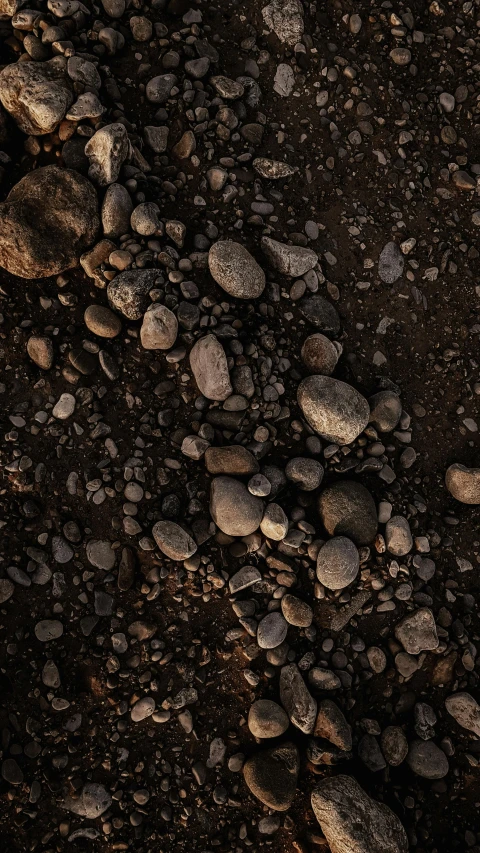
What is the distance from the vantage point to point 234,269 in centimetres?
315

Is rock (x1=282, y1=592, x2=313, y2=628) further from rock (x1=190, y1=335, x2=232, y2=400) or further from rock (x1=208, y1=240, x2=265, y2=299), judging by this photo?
rock (x1=208, y1=240, x2=265, y2=299)

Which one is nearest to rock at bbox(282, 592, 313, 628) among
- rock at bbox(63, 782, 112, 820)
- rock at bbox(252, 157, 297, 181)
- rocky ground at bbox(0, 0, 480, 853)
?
rocky ground at bbox(0, 0, 480, 853)

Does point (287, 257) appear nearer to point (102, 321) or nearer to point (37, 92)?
point (102, 321)

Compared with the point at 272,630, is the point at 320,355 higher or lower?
higher

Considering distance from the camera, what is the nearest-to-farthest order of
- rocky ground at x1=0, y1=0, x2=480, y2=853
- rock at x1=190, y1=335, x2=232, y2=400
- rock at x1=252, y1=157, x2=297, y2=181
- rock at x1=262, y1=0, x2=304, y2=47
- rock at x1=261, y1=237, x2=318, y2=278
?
rocky ground at x1=0, y1=0, x2=480, y2=853, rock at x1=190, y1=335, x2=232, y2=400, rock at x1=261, y1=237, x2=318, y2=278, rock at x1=252, y1=157, x2=297, y2=181, rock at x1=262, y1=0, x2=304, y2=47

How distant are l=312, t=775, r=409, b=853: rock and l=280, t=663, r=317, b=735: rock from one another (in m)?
0.30

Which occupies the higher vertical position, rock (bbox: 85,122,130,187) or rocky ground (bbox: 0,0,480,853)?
rock (bbox: 85,122,130,187)

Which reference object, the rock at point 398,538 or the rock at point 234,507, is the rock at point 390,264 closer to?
the rock at point 398,538

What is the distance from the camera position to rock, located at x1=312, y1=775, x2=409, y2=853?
9.37 ft

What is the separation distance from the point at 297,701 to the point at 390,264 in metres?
2.66

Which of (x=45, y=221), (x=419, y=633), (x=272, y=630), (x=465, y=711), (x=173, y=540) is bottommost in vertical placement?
(x=465, y=711)

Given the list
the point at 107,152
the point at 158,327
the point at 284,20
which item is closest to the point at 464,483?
the point at 158,327

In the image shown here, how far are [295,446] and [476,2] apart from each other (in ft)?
11.2

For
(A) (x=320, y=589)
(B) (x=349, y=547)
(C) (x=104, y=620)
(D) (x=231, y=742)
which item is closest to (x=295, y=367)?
(B) (x=349, y=547)
